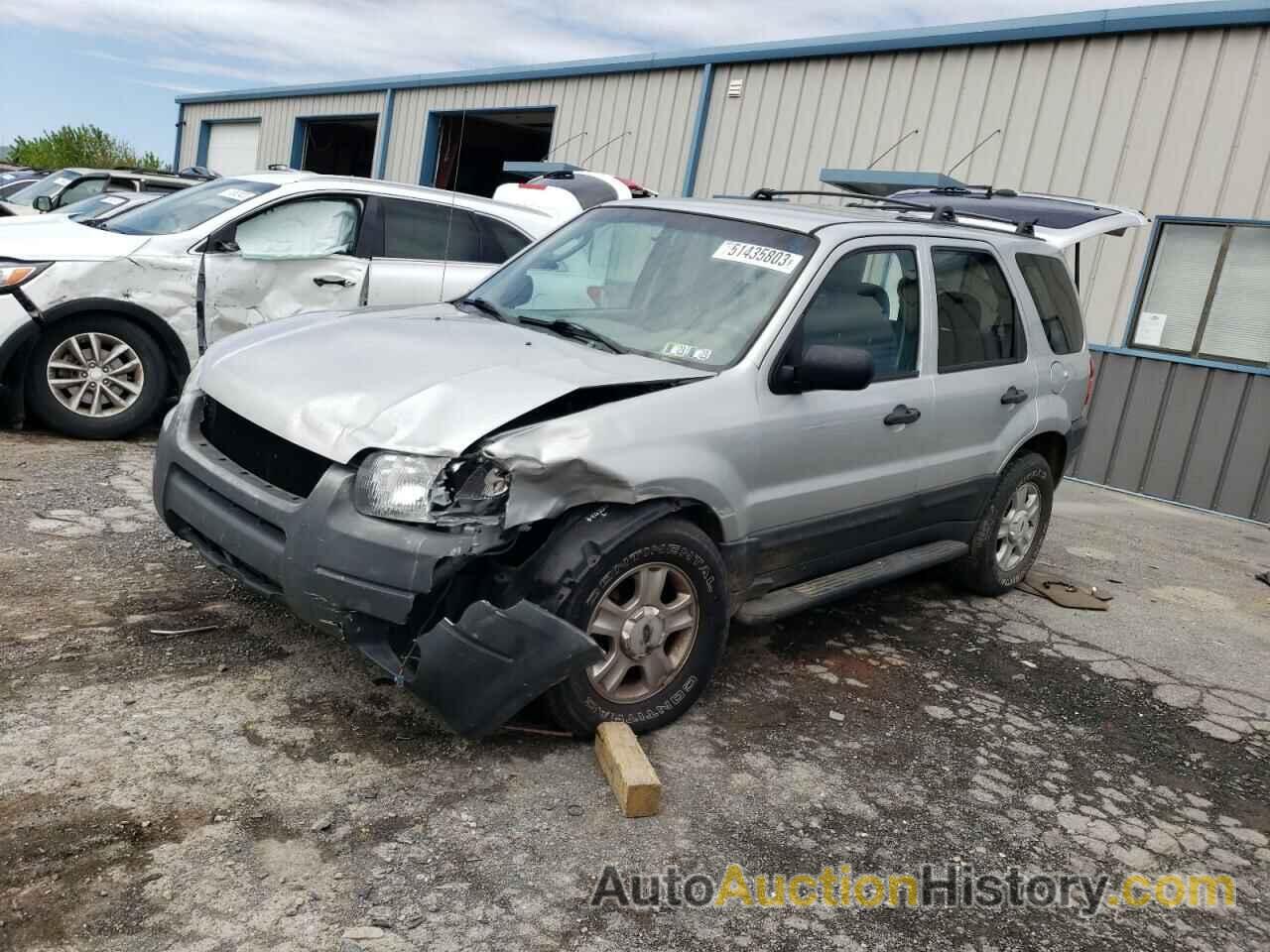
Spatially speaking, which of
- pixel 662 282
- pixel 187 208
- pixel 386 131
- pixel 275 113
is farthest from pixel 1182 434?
pixel 275 113

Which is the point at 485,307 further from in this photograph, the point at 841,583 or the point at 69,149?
the point at 69,149

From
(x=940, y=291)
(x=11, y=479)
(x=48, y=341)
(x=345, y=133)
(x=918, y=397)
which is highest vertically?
(x=345, y=133)

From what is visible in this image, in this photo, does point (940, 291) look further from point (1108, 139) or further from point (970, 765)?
point (1108, 139)

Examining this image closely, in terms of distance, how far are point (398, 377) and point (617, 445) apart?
29.3 inches

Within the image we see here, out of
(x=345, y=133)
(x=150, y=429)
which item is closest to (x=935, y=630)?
(x=150, y=429)

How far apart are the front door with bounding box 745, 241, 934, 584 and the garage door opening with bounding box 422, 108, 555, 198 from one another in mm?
11602

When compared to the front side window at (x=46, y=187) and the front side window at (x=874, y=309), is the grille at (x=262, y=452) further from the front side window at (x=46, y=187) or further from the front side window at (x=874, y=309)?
the front side window at (x=46, y=187)

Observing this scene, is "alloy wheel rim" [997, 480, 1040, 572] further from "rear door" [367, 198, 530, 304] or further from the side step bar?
"rear door" [367, 198, 530, 304]

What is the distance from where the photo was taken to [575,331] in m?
4.06

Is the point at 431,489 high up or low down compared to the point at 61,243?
down

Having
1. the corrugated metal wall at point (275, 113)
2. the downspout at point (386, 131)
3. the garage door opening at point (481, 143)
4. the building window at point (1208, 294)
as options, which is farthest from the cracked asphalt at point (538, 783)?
the corrugated metal wall at point (275, 113)

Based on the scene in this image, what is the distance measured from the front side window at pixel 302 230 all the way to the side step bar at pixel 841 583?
431cm

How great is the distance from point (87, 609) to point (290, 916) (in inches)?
80.7

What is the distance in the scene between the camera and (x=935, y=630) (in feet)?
16.9
